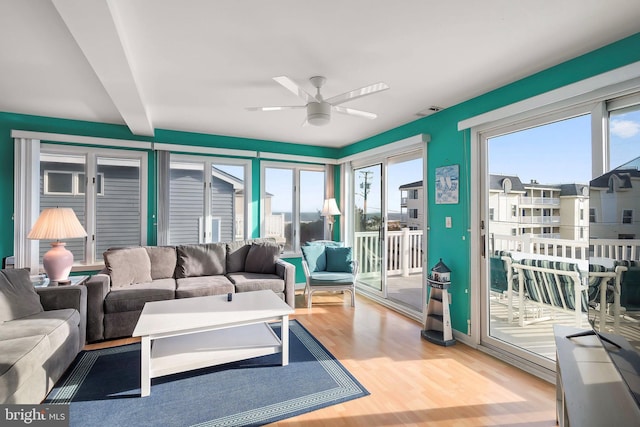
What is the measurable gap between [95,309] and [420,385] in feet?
10.0

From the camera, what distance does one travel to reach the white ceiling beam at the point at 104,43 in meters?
1.61

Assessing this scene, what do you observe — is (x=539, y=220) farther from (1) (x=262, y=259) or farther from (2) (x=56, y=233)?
(2) (x=56, y=233)

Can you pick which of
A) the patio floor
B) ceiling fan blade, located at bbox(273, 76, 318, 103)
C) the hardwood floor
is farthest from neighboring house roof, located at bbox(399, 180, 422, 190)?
ceiling fan blade, located at bbox(273, 76, 318, 103)

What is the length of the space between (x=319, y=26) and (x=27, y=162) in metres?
3.87

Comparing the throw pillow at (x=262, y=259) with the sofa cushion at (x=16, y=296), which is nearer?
the sofa cushion at (x=16, y=296)

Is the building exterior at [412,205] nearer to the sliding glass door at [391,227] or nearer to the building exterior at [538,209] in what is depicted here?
the sliding glass door at [391,227]

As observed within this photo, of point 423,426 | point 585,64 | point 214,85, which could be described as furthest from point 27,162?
point 585,64

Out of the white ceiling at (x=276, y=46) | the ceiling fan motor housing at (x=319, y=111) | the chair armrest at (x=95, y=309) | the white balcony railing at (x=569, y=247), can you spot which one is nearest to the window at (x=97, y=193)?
the white ceiling at (x=276, y=46)

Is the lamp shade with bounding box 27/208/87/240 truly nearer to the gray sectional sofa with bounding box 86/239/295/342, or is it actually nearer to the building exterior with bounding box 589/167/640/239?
the gray sectional sofa with bounding box 86/239/295/342

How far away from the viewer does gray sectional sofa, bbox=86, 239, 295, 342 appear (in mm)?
3121

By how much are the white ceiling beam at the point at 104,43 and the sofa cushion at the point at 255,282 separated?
2182 millimetres

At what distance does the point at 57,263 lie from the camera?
3047mm

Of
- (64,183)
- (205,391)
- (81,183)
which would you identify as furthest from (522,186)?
(64,183)

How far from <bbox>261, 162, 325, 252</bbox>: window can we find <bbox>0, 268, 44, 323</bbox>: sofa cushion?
292 cm
